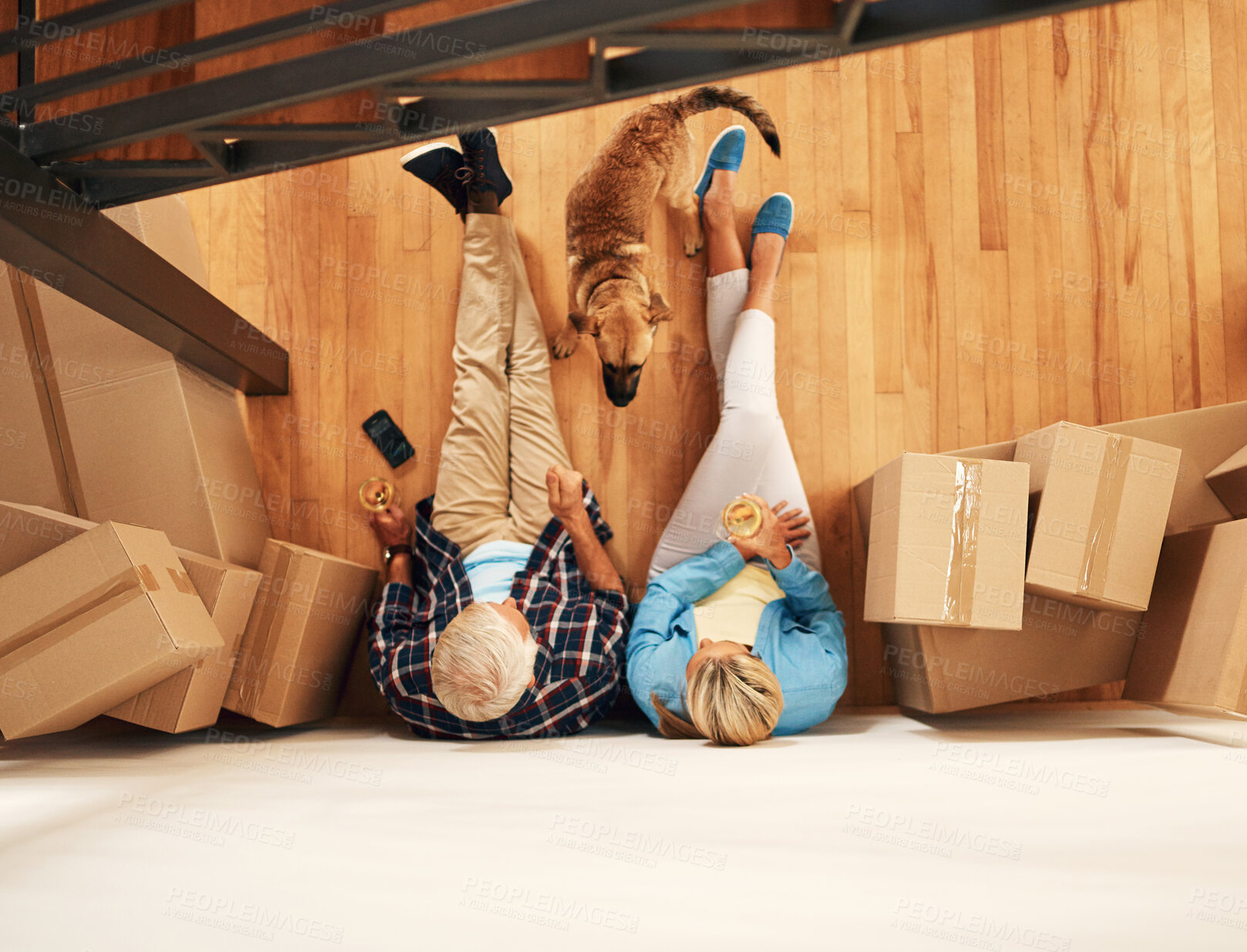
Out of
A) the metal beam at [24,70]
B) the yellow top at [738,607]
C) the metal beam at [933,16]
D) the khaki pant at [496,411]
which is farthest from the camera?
the khaki pant at [496,411]

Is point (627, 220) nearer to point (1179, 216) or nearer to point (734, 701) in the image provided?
point (734, 701)

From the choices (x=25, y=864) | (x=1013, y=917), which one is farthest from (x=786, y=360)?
(x=25, y=864)

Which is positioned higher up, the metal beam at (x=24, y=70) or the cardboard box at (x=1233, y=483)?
the metal beam at (x=24, y=70)

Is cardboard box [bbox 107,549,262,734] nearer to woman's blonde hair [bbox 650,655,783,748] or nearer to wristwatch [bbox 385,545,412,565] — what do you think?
wristwatch [bbox 385,545,412,565]

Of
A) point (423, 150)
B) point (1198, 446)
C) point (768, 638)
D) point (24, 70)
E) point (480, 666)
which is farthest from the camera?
point (423, 150)

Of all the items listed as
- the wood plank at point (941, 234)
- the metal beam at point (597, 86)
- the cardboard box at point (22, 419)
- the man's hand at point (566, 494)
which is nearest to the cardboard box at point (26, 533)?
the cardboard box at point (22, 419)

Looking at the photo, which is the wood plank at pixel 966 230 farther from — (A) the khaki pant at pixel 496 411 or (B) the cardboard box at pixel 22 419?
(B) the cardboard box at pixel 22 419

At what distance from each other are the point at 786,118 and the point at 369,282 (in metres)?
1.38

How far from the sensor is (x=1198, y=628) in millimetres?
1481

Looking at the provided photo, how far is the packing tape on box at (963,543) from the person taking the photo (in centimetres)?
148

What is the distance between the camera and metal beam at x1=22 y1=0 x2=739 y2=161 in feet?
3.04

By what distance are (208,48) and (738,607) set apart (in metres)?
1.58

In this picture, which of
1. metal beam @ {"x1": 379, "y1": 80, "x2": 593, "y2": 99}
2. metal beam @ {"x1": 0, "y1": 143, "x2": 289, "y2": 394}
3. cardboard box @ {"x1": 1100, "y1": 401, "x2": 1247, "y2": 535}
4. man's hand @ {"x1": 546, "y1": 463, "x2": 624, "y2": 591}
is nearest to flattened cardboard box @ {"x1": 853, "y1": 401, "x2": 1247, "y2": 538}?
cardboard box @ {"x1": 1100, "y1": 401, "x2": 1247, "y2": 535}

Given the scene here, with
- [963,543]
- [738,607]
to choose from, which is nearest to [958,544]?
[963,543]
